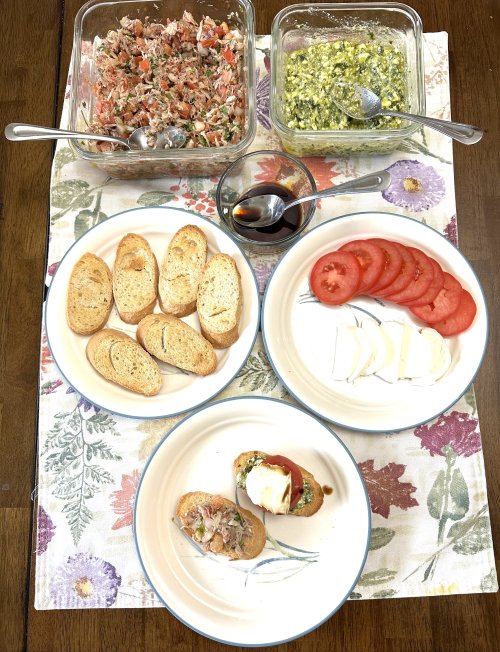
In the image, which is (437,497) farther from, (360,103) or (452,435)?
(360,103)

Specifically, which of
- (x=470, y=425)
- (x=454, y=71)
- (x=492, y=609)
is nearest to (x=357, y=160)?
(x=454, y=71)

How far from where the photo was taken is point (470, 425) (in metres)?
2.07

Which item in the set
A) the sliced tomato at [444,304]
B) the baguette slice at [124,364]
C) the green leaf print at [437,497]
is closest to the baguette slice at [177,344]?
the baguette slice at [124,364]

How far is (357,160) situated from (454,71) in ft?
1.85

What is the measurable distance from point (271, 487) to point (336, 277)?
27.3 inches

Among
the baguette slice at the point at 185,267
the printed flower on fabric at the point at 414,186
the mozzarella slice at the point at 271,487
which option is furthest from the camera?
the printed flower on fabric at the point at 414,186

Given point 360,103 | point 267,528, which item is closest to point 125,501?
point 267,528

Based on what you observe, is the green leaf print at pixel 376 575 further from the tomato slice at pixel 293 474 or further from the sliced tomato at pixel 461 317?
the sliced tomato at pixel 461 317

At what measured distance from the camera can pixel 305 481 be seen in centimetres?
195

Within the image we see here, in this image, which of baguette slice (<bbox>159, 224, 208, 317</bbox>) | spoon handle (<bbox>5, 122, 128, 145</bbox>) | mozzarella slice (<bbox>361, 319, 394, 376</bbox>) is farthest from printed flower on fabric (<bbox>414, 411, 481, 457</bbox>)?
spoon handle (<bbox>5, 122, 128, 145</bbox>)

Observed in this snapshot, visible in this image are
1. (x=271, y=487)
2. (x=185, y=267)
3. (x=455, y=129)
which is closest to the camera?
(x=271, y=487)

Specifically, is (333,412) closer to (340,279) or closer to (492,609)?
(340,279)

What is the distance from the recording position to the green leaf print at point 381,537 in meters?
2.01

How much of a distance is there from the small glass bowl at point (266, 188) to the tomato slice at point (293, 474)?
0.70 m
